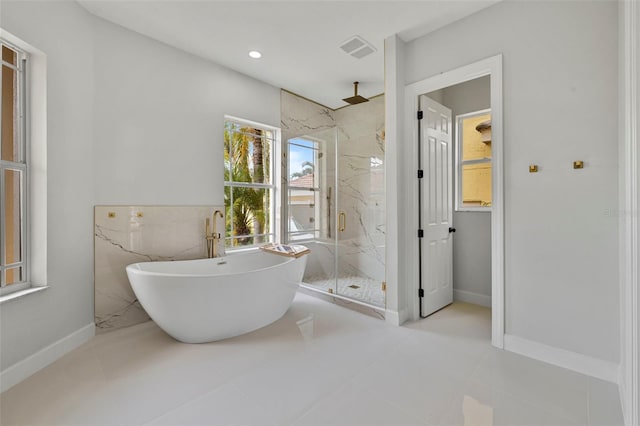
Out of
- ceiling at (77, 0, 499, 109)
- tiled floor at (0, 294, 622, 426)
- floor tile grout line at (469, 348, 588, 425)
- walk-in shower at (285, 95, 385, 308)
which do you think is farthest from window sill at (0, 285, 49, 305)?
floor tile grout line at (469, 348, 588, 425)

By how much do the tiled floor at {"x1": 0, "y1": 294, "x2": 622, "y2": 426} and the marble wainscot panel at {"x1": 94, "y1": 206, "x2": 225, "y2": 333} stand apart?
0.66 feet

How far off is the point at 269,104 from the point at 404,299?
3.01 metres

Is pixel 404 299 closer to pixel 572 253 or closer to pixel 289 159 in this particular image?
pixel 572 253

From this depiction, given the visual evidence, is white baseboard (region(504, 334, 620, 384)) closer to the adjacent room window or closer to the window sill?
the window sill

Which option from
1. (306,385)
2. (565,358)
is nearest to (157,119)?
(306,385)

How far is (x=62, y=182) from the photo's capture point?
7.45 ft

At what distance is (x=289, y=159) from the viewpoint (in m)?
4.17

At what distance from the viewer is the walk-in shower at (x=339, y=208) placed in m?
3.64

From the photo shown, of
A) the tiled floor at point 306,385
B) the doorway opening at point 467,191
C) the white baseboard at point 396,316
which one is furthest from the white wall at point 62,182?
the doorway opening at point 467,191

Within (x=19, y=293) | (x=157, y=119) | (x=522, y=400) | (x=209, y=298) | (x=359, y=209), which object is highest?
(x=157, y=119)

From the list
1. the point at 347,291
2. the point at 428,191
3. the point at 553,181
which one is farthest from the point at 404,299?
the point at 553,181

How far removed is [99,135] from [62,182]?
547 millimetres

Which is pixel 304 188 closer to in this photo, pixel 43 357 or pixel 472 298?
pixel 472 298

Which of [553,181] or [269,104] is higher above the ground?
[269,104]
